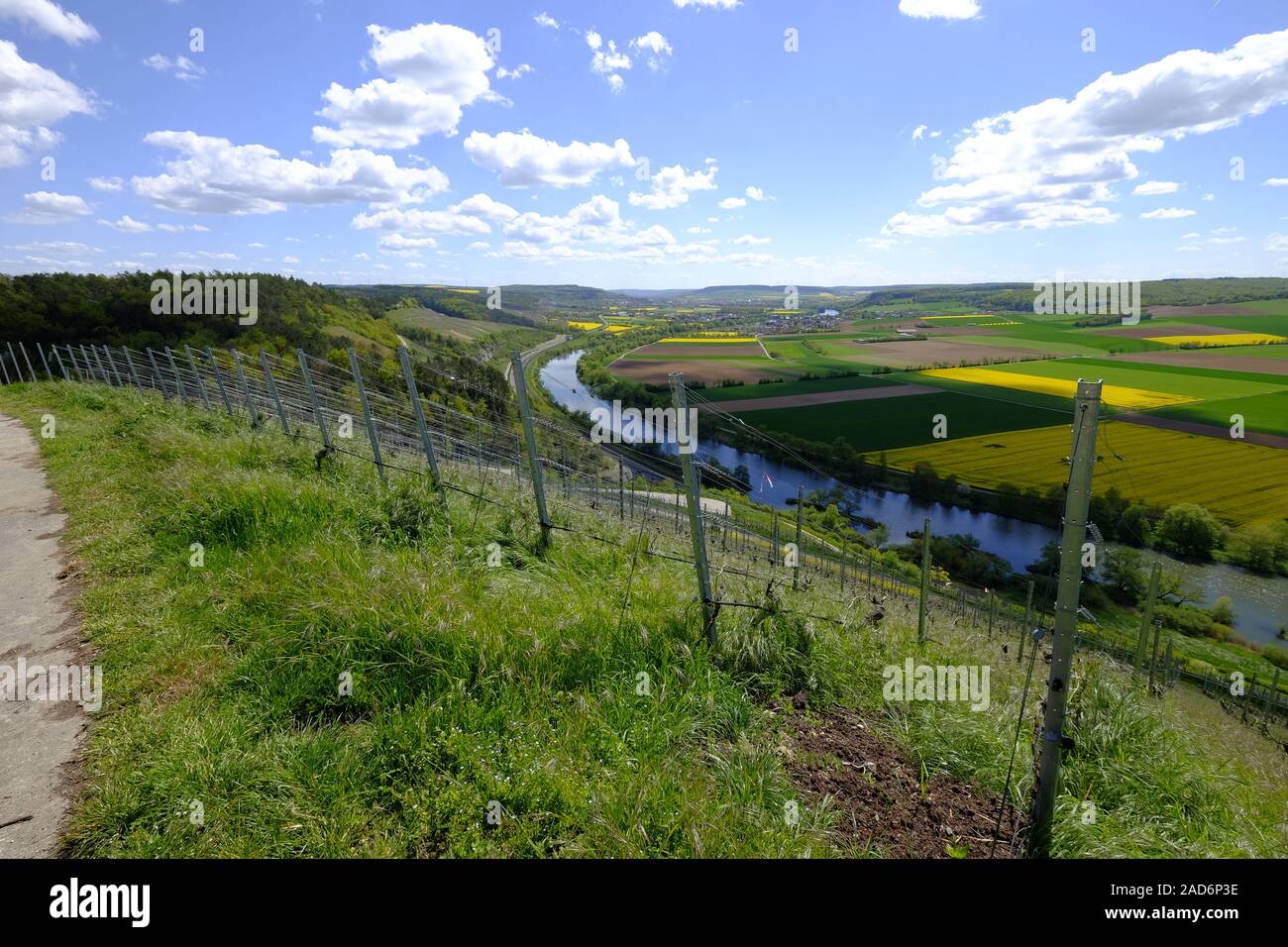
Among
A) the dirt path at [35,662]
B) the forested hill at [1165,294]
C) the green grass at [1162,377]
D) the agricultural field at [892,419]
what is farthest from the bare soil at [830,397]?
the forested hill at [1165,294]

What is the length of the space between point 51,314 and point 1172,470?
85.7 metres

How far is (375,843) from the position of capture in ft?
8.45

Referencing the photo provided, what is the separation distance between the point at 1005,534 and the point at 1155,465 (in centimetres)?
1347

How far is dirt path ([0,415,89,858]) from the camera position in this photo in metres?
2.79

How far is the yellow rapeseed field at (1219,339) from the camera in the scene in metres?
87.3

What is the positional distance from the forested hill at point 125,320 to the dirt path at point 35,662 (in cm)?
3321

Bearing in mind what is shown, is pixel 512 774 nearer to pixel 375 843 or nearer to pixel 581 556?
pixel 375 843

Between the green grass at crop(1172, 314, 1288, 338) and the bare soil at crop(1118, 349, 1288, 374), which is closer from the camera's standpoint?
the bare soil at crop(1118, 349, 1288, 374)

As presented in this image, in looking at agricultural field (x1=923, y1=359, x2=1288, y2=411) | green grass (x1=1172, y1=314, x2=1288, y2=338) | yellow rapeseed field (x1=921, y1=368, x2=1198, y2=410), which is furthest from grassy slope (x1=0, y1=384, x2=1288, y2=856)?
green grass (x1=1172, y1=314, x2=1288, y2=338)

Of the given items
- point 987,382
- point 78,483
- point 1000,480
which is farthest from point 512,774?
point 987,382

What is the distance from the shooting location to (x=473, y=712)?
3.32 metres

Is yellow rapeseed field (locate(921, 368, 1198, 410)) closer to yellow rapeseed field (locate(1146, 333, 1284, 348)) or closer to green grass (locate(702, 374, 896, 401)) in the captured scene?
green grass (locate(702, 374, 896, 401))

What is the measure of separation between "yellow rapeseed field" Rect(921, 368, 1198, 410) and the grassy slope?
195 feet

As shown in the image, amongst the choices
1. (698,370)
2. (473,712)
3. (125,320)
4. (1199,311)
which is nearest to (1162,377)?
(698,370)
